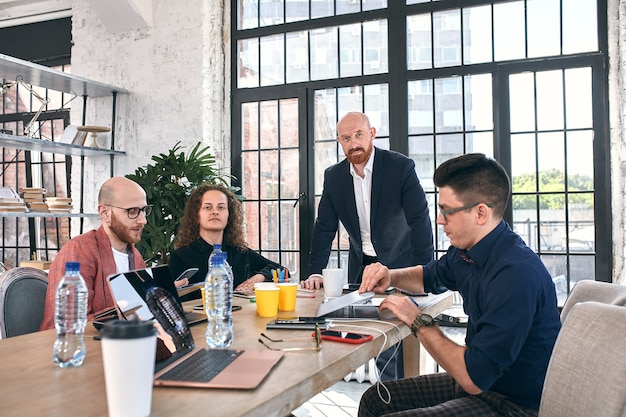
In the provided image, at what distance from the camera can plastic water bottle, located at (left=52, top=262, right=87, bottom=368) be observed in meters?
1.19

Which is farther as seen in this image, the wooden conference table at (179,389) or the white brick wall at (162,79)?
the white brick wall at (162,79)

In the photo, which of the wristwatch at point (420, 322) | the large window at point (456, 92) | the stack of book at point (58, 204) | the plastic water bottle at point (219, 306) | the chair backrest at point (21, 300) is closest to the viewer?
the plastic water bottle at point (219, 306)

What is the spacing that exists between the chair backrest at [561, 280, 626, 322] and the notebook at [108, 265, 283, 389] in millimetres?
995

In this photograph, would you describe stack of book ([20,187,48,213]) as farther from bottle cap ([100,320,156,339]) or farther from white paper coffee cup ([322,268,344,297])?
bottle cap ([100,320,156,339])

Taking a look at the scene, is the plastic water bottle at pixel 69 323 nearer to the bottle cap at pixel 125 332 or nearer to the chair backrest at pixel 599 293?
the bottle cap at pixel 125 332

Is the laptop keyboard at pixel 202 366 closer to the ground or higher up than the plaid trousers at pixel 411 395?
higher up

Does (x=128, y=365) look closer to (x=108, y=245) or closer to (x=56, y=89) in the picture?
(x=108, y=245)

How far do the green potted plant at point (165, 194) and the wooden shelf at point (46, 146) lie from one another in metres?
0.75

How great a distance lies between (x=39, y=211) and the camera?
14.3 feet

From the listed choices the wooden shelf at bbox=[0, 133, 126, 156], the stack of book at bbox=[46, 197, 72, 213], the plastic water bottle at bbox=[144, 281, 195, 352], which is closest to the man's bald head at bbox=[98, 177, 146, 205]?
the plastic water bottle at bbox=[144, 281, 195, 352]

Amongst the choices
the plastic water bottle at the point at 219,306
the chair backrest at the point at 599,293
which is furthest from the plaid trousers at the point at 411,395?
the plastic water bottle at the point at 219,306

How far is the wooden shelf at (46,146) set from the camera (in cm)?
401

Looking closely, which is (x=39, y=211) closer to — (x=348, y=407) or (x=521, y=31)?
(x=348, y=407)

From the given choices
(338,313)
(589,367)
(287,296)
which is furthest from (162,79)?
(589,367)
